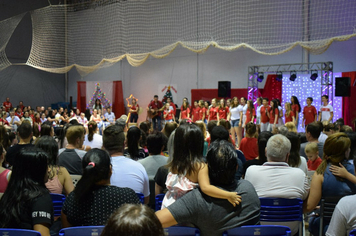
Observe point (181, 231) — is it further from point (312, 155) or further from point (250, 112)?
point (250, 112)

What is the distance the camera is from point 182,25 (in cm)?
1419

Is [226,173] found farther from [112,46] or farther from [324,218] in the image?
[112,46]

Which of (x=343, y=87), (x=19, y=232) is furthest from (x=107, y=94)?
(x=19, y=232)

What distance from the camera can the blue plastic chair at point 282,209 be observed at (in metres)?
2.90

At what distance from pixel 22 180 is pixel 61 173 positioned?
3.47ft

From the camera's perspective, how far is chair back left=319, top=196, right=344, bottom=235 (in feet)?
9.05

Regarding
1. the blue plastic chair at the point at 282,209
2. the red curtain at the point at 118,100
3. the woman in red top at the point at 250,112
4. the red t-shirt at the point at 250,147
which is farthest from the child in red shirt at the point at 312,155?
the red curtain at the point at 118,100

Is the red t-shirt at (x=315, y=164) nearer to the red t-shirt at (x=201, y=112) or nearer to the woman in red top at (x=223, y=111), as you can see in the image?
the woman in red top at (x=223, y=111)

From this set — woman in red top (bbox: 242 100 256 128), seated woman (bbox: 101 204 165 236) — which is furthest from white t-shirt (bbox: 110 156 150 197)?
woman in red top (bbox: 242 100 256 128)

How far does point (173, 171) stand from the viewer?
2.61m

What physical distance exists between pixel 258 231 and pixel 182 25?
41.9 feet

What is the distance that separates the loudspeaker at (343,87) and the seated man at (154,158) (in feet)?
30.2

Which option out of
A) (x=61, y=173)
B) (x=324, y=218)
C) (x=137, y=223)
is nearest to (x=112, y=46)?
(x=61, y=173)

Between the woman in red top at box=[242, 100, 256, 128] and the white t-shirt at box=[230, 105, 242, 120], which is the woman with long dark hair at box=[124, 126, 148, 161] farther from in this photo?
the white t-shirt at box=[230, 105, 242, 120]
